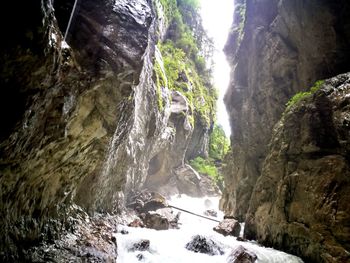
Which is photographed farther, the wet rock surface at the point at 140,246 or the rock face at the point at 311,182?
the wet rock surface at the point at 140,246

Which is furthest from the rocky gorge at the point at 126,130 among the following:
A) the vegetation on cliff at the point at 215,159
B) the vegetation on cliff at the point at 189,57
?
the vegetation on cliff at the point at 215,159

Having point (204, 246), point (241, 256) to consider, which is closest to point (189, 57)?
point (204, 246)

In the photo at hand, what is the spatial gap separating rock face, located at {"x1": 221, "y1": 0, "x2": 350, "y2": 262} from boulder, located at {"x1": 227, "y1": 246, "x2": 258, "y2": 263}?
81.7 inches

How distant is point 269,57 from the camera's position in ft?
63.0

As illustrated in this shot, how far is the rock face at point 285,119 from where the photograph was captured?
1014cm

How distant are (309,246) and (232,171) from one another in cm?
1449

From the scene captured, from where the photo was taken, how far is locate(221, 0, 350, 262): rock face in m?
10.1

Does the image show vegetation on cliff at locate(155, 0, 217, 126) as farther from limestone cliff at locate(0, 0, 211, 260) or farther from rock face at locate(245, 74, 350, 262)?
limestone cliff at locate(0, 0, 211, 260)

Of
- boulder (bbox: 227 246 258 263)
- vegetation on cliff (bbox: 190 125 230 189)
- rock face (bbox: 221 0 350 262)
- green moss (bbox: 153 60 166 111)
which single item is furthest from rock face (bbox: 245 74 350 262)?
vegetation on cliff (bbox: 190 125 230 189)

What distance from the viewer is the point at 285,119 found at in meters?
13.2

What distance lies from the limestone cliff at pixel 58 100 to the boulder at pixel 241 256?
20.1ft

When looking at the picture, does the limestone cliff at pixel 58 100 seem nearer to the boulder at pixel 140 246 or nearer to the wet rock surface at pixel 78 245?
the wet rock surface at pixel 78 245

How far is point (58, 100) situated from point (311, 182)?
9.57 meters

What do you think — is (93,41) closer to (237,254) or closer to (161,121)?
(237,254)
